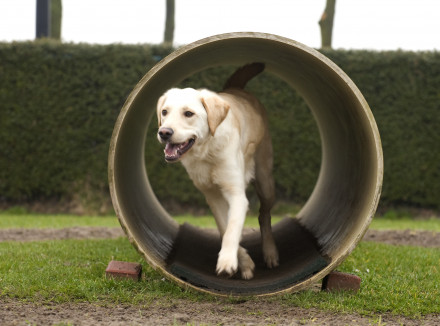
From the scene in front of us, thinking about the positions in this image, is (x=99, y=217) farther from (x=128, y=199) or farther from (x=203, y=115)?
(x=203, y=115)

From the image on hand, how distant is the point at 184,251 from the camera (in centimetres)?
643

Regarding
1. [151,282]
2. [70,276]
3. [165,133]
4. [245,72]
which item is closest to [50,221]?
[245,72]

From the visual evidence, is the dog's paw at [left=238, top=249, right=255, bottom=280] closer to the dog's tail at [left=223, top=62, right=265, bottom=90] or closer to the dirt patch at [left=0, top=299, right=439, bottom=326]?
the dirt patch at [left=0, top=299, right=439, bottom=326]

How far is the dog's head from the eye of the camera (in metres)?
4.54

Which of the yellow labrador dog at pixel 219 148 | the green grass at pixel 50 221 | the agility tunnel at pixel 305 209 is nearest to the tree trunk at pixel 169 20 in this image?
the green grass at pixel 50 221

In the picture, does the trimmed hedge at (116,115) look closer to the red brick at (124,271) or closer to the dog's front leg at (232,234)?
the red brick at (124,271)

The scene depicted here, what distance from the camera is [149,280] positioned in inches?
209

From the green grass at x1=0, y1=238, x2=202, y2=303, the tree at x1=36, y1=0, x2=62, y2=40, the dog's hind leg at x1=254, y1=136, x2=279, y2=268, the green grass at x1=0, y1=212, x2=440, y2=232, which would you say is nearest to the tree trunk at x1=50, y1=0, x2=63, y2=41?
the tree at x1=36, y1=0, x2=62, y2=40

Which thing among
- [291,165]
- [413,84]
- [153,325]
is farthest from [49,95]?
[153,325]

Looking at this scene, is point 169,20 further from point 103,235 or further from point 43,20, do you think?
point 103,235

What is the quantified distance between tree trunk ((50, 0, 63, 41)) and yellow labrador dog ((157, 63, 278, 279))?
10469 mm

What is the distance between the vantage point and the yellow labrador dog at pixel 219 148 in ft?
15.1

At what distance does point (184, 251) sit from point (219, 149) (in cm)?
187

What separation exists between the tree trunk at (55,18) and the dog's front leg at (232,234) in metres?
11.5
